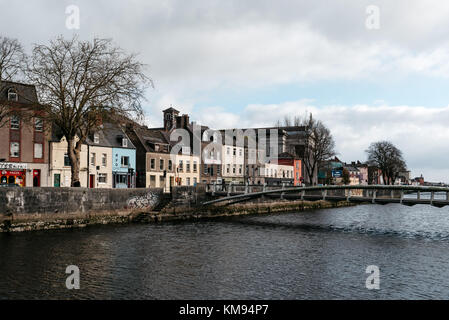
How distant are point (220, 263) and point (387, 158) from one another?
93.7 meters

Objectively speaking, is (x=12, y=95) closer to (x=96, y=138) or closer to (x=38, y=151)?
(x=38, y=151)

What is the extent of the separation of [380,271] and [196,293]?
9.65 m

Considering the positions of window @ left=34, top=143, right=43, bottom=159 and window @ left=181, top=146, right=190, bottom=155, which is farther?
window @ left=181, top=146, right=190, bottom=155

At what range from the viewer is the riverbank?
3092cm

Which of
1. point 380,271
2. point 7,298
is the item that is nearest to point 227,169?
point 380,271

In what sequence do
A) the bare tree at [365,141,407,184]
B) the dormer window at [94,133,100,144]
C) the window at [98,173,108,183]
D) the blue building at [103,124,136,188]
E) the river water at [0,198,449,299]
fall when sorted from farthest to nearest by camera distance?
the bare tree at [365,141,407,184] → the blue building at [103,124,136,188] → the dormer window at [94,133,100,144] → the window at [98,173,108,183] → the river water at [0,198,449,299]

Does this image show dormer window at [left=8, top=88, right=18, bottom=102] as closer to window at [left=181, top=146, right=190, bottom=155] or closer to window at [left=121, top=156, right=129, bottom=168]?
window at [left=121, top=156, right=129, bottom=168]

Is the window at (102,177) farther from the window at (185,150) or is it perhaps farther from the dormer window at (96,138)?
the window at (185,150)

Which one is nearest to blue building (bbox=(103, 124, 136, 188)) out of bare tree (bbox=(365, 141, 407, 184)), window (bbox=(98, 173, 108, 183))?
window (bbox=(98, 173, 108, 183))

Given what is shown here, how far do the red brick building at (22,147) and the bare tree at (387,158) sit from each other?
85.7 m

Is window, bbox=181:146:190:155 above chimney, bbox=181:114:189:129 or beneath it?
beneath

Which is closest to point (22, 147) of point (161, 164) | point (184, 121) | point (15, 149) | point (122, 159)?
point (15, 149)

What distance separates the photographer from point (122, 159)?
173 ft

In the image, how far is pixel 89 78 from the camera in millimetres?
35312
